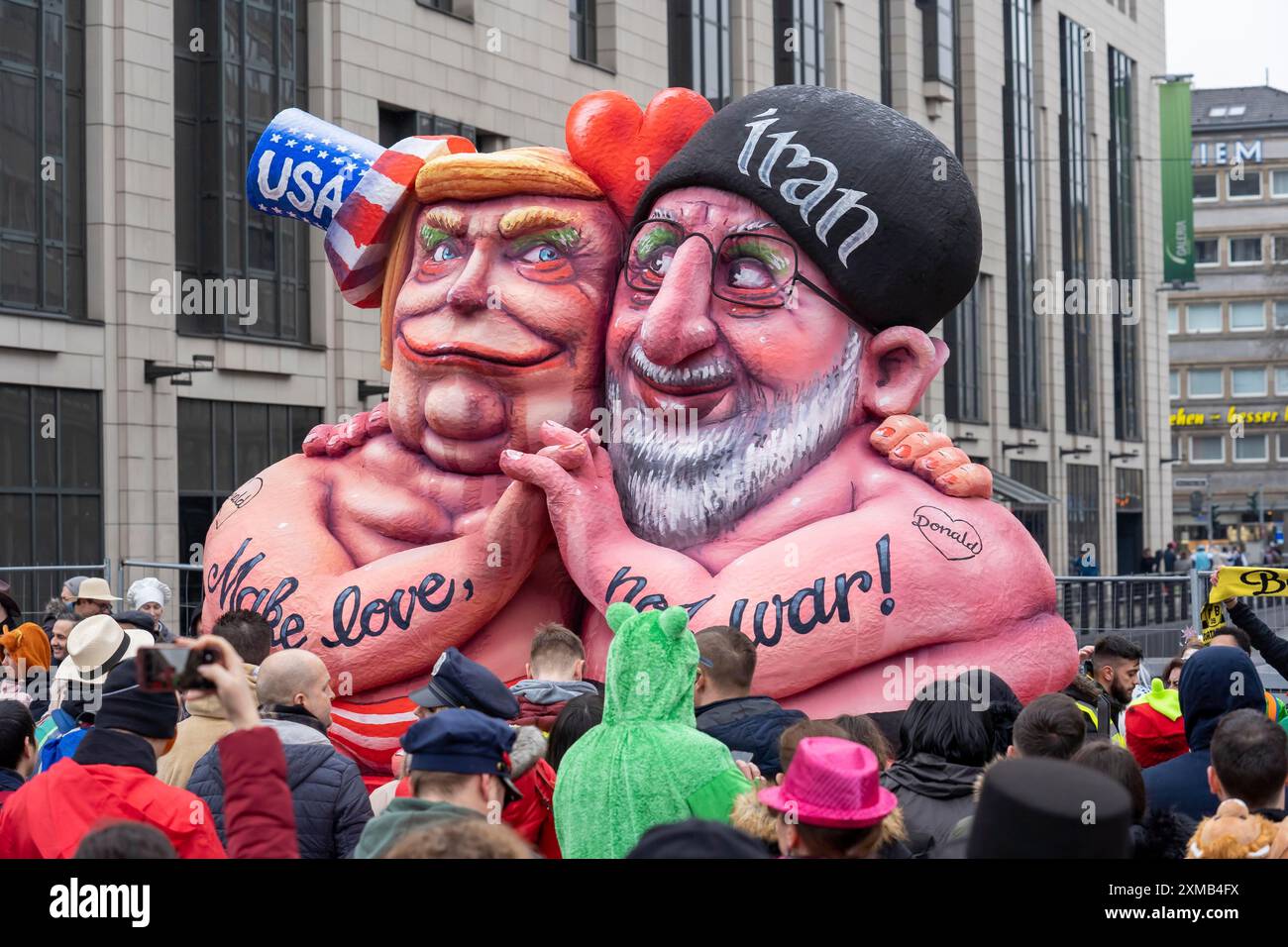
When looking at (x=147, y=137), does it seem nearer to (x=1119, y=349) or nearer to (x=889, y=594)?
(x=889, y=594)

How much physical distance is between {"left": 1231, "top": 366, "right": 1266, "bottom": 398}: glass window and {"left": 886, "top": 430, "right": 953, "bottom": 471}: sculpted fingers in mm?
63600

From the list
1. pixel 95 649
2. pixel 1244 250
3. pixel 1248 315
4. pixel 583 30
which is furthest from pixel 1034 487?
pixel 95 649

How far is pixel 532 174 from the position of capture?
8.09 metres

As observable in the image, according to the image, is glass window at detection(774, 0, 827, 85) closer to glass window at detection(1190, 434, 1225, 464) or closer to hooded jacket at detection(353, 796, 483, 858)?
hooded jacket at detection(353, 796, 483, 858)

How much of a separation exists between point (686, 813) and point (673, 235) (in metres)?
4.10

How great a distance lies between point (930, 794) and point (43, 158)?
16286mm

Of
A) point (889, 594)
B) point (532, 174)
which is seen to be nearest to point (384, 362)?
point (532, 174)

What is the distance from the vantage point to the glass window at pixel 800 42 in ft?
101

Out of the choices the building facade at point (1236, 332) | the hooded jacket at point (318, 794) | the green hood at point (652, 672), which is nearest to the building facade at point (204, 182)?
the hooded jacket at point (318, 794)

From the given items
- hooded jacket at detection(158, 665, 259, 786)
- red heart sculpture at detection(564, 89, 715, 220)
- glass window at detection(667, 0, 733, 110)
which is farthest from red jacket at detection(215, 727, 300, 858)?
glass window at detection(667, 0, 733, 110)

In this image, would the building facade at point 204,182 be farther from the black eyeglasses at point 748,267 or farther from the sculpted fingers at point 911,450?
the sculpted fingers at point 911,450

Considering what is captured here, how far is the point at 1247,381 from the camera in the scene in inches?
2667

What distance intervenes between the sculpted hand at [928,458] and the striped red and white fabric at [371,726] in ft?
8.04

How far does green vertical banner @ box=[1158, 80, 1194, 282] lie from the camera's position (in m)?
41.2
